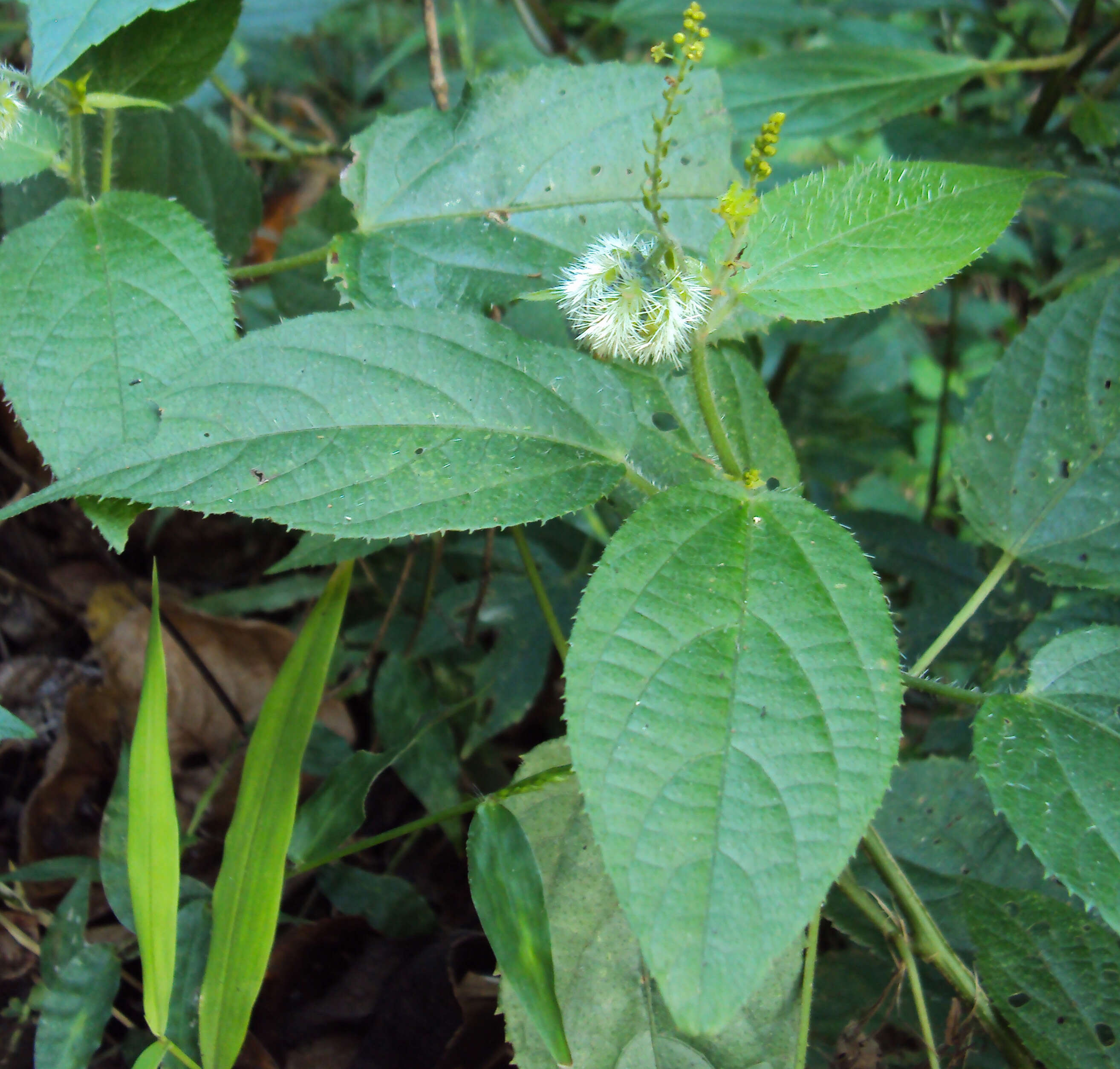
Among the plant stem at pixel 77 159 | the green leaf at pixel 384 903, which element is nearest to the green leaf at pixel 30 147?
the plant stem at pixel 77 159

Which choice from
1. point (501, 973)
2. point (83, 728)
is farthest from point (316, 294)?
point (501, 973)

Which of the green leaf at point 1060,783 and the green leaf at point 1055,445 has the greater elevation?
the green leaf at point 1055,445

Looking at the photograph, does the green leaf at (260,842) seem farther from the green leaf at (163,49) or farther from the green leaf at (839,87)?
the green leaf at (839,87)

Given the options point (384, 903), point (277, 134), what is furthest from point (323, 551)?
point (277, 134)

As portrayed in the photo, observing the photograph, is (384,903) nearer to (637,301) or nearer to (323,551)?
(323,551)

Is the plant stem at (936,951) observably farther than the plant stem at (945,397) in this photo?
No

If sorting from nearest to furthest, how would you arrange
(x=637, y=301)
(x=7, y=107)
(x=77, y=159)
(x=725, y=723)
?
(x=725, y=723) → (x=637, y=301) → (x=7, y=107) → (x=77, y=159)
